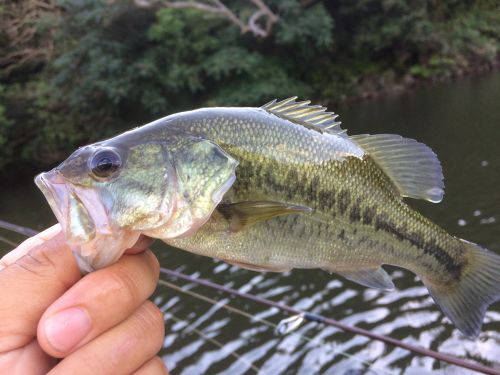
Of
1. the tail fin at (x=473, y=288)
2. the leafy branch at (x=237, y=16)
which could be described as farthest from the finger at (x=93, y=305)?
the leafy branch at (x=237, y=16)

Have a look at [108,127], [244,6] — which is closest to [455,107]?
[244,6]

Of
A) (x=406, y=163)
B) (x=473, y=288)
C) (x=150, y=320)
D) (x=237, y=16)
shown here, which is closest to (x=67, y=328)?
(x=150, y=320)

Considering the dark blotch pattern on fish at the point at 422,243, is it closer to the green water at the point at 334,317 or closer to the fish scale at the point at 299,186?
the fish scale at the point at 299,186

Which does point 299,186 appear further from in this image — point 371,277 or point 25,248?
point 25,248

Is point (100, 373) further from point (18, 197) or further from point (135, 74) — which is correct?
point (135, 74)

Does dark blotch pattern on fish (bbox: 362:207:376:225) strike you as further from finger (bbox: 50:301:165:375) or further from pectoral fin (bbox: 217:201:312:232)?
finger (bbox: 50:301:165:375)

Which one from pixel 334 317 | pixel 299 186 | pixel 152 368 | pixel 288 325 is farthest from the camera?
pixel 334 317
